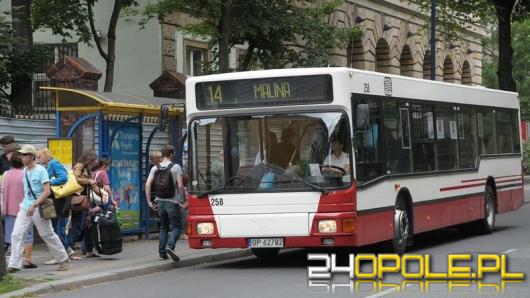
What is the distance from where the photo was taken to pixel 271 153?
14.2 meters

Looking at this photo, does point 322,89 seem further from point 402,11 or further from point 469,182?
point 402,11

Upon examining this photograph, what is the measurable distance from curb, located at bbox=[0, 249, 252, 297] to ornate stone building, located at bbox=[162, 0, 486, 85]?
13664mm

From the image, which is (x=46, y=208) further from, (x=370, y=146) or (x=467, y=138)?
(x=467, y=138)

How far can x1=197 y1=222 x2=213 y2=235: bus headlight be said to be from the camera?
14469mm

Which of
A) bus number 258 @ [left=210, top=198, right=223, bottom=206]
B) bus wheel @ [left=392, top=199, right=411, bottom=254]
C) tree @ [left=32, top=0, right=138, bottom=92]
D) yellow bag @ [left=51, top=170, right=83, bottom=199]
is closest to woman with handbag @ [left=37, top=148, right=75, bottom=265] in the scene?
yellow bag @ [left=51, top=170, right=83, bottom=199]

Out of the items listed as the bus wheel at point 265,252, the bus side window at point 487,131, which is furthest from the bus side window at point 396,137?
the bus side window at point 487,131

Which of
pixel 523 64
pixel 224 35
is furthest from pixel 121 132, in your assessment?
pixel 523 64

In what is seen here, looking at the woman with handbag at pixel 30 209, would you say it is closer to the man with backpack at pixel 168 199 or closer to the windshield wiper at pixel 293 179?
the man with backpack at pixel 168 199

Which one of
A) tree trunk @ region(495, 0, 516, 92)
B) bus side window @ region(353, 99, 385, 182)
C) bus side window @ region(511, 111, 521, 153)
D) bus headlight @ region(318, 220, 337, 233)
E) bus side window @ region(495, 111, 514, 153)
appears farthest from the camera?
tree trunk @ region(495, 0, 516, 92)

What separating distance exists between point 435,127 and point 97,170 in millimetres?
5830

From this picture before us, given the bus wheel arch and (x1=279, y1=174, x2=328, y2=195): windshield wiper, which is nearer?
(x1=279, y1=174, x2=328, y2=195): windshield wiper

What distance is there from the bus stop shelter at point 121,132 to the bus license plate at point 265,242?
3546 mm

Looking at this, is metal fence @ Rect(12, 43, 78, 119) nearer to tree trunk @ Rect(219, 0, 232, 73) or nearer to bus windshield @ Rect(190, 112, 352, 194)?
tree trunk @ Rect(219, 0, 232, 73)

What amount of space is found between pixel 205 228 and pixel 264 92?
211 centimetres
